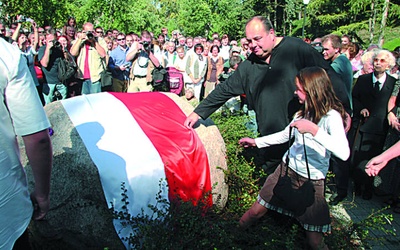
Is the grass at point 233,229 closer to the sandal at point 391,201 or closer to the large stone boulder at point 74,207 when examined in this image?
the large stone boulder at point 74,207

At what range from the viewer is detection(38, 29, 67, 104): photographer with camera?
6062 millimetres

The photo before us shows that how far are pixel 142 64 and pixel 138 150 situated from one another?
4216 mm

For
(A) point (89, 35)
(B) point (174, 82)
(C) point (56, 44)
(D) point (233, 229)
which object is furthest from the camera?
(B) point (174, 82)

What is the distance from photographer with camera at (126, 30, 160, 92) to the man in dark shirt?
11.9 ft

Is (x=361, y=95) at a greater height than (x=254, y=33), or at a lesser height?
lesser

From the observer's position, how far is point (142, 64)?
22.4 feet

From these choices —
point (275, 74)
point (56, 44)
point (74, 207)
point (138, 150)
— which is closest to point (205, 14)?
point (56, 44)

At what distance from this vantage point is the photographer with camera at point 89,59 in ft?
20.9

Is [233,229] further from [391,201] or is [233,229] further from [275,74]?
[391,201]

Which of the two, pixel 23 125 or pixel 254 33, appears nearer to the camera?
pixel 23 125

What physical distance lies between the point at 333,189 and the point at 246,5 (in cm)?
2995

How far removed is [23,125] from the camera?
1442mm

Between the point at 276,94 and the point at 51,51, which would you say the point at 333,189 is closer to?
the point at 276,94

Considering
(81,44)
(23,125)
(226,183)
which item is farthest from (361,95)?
(81,44)
